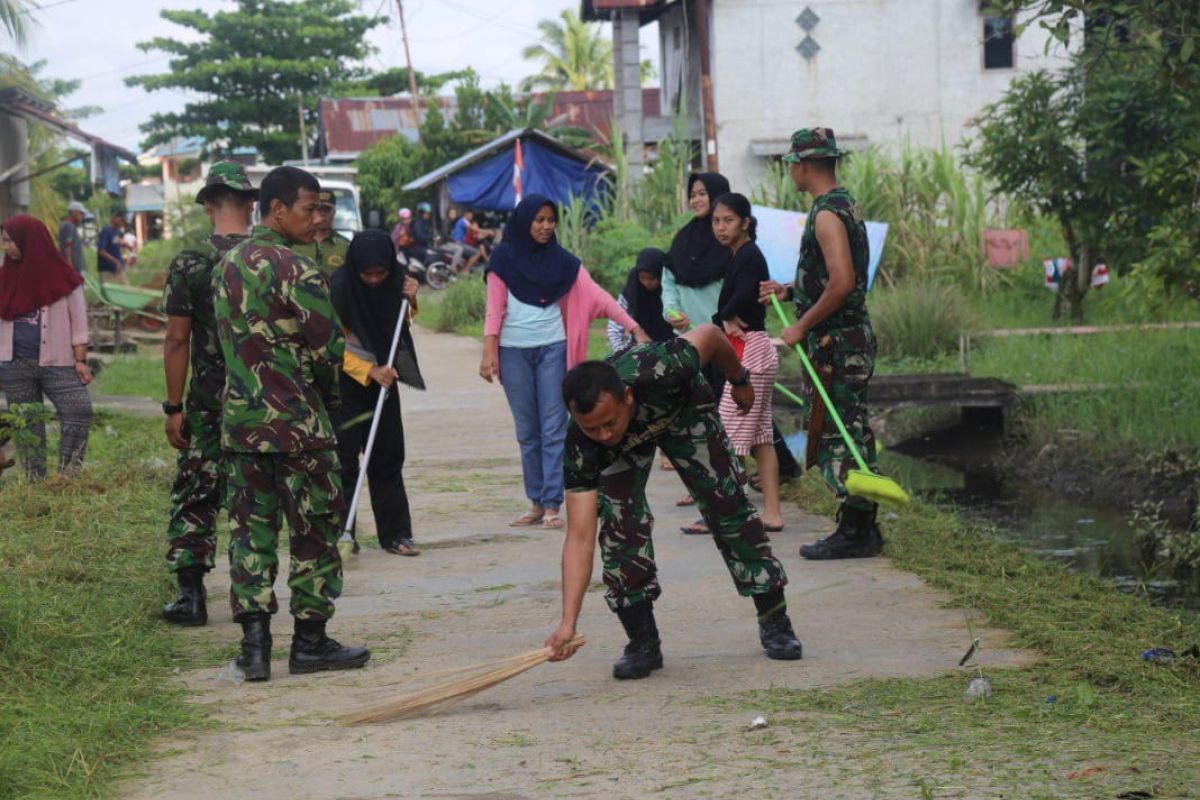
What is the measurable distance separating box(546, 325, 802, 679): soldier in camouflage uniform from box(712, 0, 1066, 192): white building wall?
2065 cm

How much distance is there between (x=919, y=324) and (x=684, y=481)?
9.76m

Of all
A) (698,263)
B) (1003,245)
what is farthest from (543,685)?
(1003,245)

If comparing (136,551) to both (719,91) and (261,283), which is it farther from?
(719,91)

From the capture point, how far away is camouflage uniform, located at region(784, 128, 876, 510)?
7.01 m

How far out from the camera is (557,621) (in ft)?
20.6

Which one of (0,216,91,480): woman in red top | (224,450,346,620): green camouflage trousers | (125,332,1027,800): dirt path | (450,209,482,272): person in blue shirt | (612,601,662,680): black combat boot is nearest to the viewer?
(125,332,1027,800): dirt path

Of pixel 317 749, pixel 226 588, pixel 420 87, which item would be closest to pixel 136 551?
pixel 226 588

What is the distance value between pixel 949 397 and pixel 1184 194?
2.70 metres

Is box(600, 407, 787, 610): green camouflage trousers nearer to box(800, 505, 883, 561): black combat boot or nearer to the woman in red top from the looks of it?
box(800, 505, 883, 561): black combat boot

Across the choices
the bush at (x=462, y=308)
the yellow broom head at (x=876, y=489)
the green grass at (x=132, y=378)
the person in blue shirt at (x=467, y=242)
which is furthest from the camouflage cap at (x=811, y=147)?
the person in blue shirt at (x=467, y=242)

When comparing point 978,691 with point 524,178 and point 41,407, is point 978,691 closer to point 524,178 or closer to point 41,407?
point 41,407

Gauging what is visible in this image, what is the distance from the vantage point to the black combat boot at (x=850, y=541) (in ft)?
23.9

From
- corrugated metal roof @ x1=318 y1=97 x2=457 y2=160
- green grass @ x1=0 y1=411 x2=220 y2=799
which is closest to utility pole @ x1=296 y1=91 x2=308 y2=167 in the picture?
corrugated metal roof @ x1=318 y1=97 x2=457 y2=160

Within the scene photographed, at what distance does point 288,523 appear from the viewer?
18.0 feet
